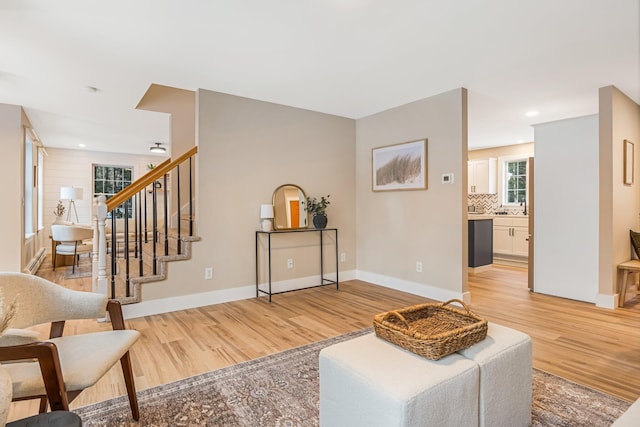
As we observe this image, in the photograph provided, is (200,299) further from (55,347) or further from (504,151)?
(504,151)

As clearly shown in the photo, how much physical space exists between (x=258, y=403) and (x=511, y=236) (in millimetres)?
6290

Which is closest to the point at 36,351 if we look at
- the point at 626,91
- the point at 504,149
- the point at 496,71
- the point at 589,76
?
the point at 496,71

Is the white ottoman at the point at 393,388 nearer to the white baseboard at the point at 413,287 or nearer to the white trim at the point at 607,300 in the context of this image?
the white baseboard at the point at 413,287

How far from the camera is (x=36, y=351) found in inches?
50.9

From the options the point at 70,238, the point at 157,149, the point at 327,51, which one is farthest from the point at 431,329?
the point at 157,149

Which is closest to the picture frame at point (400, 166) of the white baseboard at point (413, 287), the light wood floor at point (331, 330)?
the white baseboard at point (413, 287)

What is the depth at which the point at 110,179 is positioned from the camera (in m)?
8.71

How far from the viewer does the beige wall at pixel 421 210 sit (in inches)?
153

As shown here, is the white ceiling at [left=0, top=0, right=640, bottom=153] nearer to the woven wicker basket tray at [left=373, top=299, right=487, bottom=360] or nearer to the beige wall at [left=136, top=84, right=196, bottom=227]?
the beige wall at [left=136, top=84, right=196, bottom=227]

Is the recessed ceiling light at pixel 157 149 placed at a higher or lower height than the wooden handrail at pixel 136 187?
higher

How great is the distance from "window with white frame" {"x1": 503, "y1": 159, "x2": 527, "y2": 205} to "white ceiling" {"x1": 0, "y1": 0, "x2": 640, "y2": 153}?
256 cm

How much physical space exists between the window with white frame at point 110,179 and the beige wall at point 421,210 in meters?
6.41

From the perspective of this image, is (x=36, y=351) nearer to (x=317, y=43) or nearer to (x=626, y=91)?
(x=317, y=43)

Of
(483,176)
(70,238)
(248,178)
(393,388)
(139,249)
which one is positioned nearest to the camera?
(393,388)
